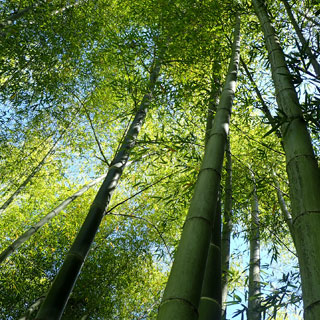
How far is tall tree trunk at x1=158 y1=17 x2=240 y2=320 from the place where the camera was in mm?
902

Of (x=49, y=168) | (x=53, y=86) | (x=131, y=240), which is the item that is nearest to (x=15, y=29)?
(x=53, y=86)

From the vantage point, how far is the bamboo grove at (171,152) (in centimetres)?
141

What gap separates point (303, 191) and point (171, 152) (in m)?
2.38

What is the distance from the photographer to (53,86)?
449 centimetres

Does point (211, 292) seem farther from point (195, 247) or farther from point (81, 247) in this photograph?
point (81, 247)

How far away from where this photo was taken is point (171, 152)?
3.53 meters

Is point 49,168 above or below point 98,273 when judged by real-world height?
above

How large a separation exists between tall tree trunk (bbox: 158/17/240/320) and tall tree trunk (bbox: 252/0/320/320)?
0.33 metres

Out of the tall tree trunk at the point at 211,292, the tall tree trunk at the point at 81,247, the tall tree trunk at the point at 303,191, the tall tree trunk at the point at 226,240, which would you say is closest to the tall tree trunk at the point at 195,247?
the tall tree trunk at the point at 303,191

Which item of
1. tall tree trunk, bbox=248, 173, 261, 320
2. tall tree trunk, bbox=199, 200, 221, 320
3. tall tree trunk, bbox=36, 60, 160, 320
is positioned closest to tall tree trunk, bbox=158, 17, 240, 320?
tall tree trunk, bbox=199, 200, 221, 320

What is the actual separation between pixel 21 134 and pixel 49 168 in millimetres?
1171

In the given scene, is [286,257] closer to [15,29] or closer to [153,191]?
[153,191]

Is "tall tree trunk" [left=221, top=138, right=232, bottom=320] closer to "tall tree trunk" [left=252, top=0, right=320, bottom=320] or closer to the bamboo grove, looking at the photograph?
the bamboo grove

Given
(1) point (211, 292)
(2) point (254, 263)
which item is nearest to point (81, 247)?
(1) point (211, 292)
